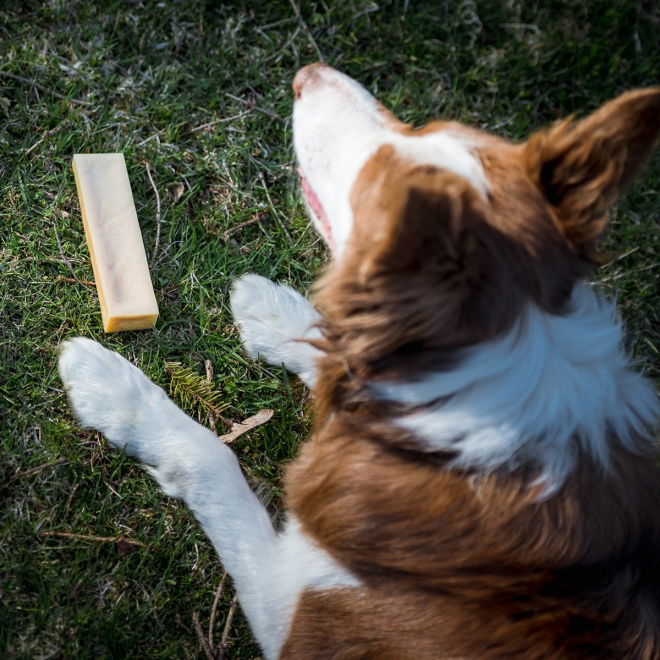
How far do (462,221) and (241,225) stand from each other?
81.8 inches

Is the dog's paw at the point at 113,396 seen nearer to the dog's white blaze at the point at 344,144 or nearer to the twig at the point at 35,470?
the twig at the point at 35,470

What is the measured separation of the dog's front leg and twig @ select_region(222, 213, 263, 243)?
0.89 metres

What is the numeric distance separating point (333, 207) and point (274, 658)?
1.71 m

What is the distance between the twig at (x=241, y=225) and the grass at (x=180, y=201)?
11mm

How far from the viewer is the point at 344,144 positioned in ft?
9.60

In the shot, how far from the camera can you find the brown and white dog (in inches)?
91.8

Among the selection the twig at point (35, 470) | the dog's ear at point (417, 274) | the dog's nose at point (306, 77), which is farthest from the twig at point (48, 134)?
the dog's ear at point (417, 274)

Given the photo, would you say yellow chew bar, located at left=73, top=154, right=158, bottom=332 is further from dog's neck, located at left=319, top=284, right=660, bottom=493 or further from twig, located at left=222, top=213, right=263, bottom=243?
dog's neck, located at left=319, top=284, right=660, bottom=493

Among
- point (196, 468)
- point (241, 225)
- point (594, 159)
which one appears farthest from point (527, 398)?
point (241, 225)

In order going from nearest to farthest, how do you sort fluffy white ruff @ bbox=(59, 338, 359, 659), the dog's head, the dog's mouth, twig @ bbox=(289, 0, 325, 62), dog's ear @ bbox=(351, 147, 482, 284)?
dog's ear @ bbox=(351, 147, 482, 284)
the dog's head
the dog's mouth
fluffy white ruff @ bbox=(59, 338, 359, 659)
twig @ bbox=(289, 0, 325, 62)

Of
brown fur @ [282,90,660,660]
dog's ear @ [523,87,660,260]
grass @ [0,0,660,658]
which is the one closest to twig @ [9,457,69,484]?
grass @ [0,0,660,658]

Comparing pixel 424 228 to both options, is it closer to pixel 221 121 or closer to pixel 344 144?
pixel 344 144

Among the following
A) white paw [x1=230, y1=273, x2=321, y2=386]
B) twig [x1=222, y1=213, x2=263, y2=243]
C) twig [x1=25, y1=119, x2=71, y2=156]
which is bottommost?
white paw [x1=230, y1=273, x2=321, y2=386]

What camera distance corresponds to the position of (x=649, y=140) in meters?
2.58
